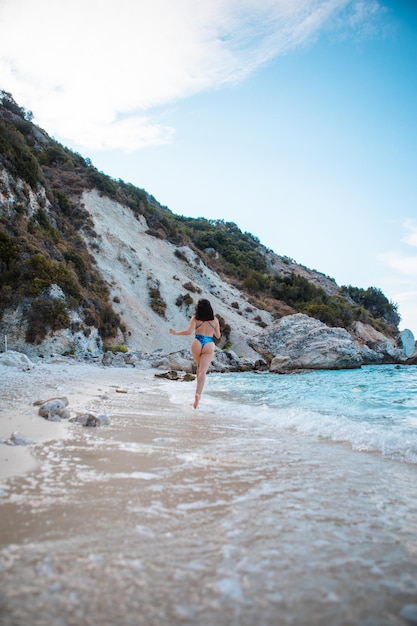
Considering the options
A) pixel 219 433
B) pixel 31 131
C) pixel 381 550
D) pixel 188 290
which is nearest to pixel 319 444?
pixel 219 433

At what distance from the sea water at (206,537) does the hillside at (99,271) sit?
59.1 ft

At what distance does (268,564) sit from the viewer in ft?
4.69

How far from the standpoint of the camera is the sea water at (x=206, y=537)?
3.72 ft

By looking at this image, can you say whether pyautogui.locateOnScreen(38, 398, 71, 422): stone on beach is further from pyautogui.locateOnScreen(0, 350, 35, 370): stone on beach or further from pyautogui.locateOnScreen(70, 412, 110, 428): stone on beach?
pyautogui.locateOnScreen(0, 350, 35, 370): stone on beach

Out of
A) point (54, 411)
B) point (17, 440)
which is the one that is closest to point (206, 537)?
point (17, 440)

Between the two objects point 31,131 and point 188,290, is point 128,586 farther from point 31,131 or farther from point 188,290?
point 31,131

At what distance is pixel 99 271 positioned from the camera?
32.2 m

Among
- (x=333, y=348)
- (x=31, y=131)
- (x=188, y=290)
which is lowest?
(x=333, y=348)

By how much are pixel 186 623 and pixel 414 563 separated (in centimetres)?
100

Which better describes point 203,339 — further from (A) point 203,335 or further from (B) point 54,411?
(B) point 54,411

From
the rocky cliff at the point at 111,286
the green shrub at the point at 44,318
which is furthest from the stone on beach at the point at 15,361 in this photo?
the green shrub at the point at 44,318

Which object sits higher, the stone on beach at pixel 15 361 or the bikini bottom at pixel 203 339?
the bikini bottom at pixel 203 339

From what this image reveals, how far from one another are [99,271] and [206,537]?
106 feet

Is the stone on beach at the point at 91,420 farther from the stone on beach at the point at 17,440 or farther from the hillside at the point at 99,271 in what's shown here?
the hillside at the point at 99,271
